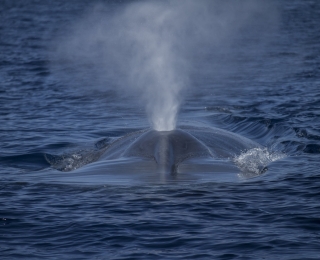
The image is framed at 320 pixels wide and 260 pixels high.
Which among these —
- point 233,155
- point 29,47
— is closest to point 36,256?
point 233,155

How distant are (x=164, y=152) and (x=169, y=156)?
0.12 meters

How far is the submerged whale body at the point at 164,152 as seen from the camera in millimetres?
14750

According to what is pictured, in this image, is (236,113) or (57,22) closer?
(236,113)

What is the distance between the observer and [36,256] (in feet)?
35.0

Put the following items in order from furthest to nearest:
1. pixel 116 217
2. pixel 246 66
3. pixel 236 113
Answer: pixel 246 66 < pixel 236 113 < pixel 116 217

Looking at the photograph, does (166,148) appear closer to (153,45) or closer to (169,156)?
(169,156)

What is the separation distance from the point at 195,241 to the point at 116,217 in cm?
159

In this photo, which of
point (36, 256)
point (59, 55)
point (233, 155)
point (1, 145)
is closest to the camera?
point (36, 256)

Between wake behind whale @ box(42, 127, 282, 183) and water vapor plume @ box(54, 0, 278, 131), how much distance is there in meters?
1.30

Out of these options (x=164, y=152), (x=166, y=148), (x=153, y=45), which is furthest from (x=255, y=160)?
(x=153, y=45)

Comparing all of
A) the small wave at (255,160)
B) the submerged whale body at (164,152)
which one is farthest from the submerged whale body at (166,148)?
the small wave at (255,160)

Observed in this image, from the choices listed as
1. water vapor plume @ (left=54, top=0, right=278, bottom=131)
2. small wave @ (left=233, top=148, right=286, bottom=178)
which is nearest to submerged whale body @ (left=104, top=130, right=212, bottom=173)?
small wave @ (left=233, top=148, right=286, bottom=178)

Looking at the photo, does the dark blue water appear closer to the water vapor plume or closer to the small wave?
the small wave

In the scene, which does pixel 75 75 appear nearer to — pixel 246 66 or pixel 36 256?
pixel 246 66
